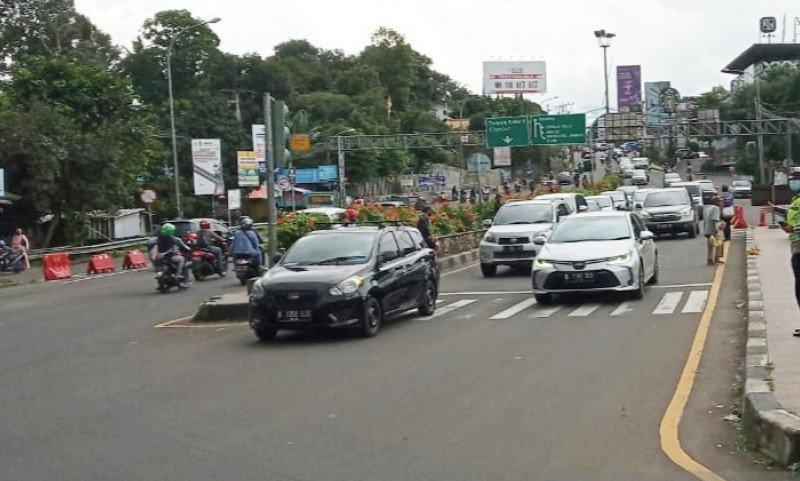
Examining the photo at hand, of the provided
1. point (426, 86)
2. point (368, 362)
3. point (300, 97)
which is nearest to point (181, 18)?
point (300, 97)

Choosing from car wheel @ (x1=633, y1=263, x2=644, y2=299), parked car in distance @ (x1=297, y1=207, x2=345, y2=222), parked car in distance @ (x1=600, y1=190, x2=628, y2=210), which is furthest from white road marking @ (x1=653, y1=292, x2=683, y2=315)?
parked car in distance @ (x1=600, y1=190, x2=628, y2=210)

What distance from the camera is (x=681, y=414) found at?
915 cm

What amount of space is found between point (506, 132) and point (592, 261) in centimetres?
4042

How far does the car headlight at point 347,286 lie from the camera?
14648 millimetres

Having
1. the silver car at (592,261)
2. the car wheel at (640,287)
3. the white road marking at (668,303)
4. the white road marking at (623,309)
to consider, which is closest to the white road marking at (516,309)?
the silver car at (592,261)

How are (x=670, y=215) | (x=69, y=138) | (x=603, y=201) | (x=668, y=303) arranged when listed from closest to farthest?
(x=668, y=303)
(x=670, y=215)
(x=603, y=201)
(x=69, y=138)

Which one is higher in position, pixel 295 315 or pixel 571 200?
pixel 571 200

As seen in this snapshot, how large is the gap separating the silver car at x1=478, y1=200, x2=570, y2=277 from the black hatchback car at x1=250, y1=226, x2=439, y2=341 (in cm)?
809

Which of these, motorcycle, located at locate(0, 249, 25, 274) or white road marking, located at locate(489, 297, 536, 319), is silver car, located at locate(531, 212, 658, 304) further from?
motorcycle, located at locate(0, 249, 25, 274)

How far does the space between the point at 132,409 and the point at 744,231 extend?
32.4 meters

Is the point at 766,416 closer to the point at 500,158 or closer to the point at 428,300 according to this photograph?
the point at 428,300

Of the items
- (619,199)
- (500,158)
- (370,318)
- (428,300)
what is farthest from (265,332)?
(500,158)

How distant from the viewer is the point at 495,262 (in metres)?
26.0

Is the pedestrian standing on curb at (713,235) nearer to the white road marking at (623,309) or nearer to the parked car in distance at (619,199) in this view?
the white road marking at (623,309)
